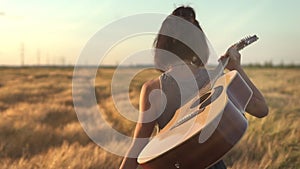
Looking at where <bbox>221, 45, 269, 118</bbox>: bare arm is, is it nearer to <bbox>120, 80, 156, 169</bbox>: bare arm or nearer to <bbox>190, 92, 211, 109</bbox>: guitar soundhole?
<bbox>190, 92, 211, 109</bbox>: guitar soundhole

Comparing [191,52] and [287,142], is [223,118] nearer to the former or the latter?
[191,52]

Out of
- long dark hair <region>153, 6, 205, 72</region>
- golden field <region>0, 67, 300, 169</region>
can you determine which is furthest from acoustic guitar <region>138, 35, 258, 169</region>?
golden field <region>0, 67, 300, 169</region>

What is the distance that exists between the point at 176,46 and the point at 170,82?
16cm

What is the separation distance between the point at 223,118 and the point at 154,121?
357mm

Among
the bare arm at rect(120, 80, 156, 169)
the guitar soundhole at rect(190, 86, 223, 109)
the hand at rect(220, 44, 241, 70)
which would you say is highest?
the hand at rect(220, 44, 241, 70)

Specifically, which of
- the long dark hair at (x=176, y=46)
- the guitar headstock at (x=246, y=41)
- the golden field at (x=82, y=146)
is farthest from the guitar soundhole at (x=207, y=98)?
the golden field at (x=82, y=146)

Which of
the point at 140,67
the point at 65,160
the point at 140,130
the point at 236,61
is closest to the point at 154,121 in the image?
the point at 140,130

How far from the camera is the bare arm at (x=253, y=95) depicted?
2576mm

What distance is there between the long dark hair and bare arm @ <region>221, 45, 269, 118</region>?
155mm

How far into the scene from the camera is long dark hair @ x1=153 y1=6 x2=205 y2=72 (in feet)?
8.34

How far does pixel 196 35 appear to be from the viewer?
2.55 metres

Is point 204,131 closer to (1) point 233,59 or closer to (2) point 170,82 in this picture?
(2) point 170,82

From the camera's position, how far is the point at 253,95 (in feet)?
8.49

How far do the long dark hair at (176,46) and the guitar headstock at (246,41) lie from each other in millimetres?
333
